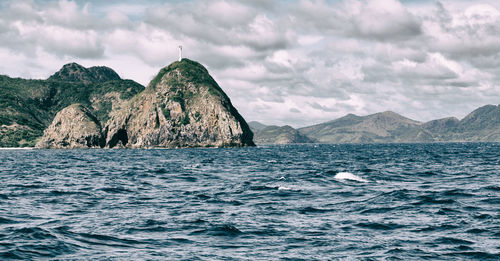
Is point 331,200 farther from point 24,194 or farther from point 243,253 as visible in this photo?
point 24,194

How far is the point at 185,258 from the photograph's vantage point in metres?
17.4

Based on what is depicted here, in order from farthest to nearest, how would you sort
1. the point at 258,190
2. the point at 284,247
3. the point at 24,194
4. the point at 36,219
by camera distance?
the point at 258,190
the point at 24,194
the point at 36,219
the point at 284,247

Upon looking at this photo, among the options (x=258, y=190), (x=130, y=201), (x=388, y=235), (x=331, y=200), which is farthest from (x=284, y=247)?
(x=258, y=190)

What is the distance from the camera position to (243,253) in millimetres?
18391

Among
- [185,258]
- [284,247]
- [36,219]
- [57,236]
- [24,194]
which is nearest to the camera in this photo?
[185,258]

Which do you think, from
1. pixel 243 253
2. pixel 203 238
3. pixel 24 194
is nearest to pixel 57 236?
pixel 203 238

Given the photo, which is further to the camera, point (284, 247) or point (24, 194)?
point (24, 194)

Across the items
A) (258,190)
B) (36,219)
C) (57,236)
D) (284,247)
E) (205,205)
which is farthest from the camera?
(258,190)

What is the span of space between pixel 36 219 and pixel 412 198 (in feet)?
90.0

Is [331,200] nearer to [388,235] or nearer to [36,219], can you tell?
[388,235]

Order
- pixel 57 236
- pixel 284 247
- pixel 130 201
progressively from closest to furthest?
pixel 284 247, pixel 57 236, pixel 130 201

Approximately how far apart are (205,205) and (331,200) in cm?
999

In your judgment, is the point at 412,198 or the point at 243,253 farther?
the point at 412,198

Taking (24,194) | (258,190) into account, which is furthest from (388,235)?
(24,194)
